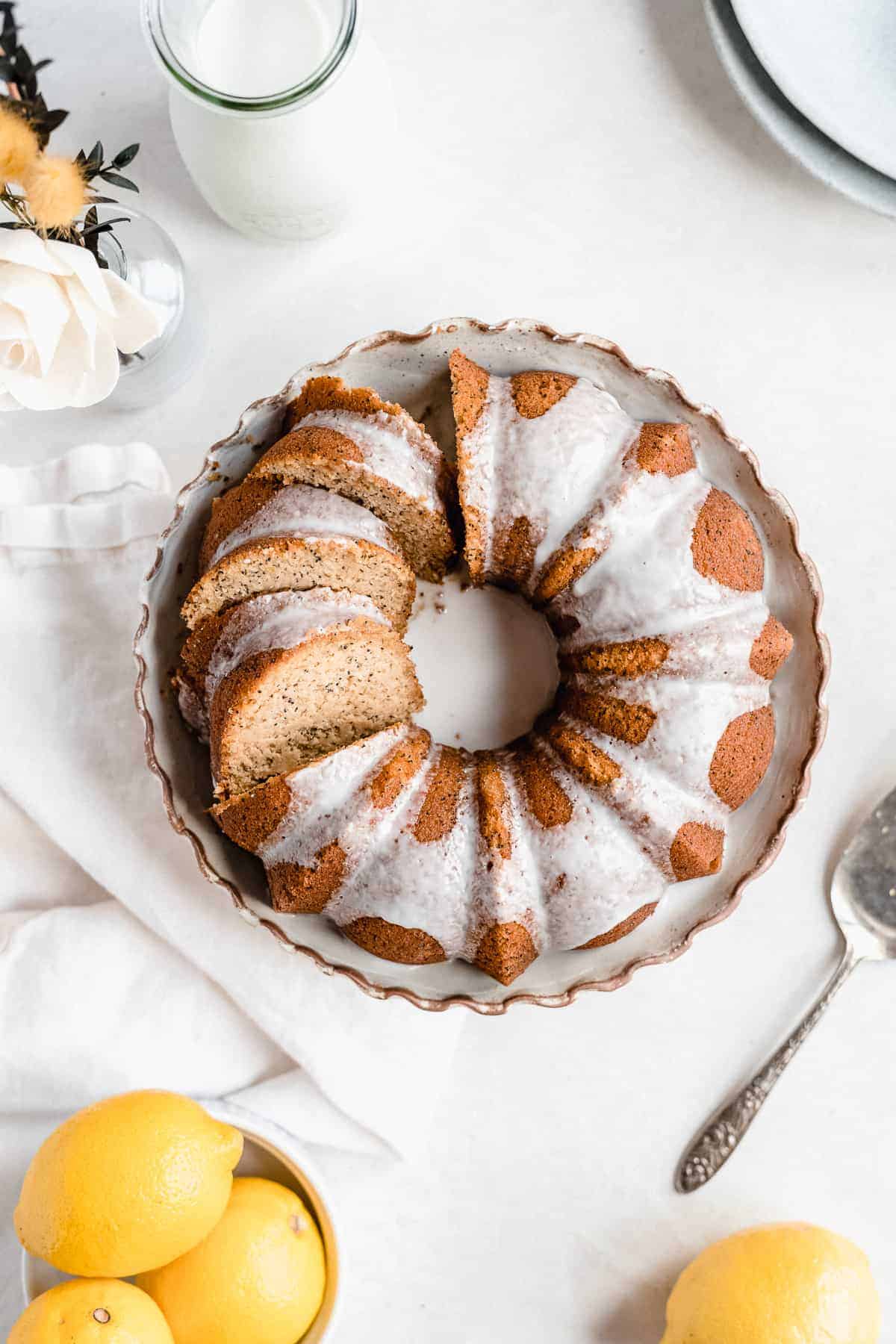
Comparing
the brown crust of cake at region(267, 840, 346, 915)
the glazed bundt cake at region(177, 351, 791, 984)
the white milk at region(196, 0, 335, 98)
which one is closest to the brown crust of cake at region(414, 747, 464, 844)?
the glazed bundt cake at region(177, 351, 791, 984)

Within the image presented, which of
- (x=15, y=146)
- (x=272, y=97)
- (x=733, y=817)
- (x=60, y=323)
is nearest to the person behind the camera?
(x=15, y=146)

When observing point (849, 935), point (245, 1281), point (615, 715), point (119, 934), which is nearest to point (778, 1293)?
point (849, 935)

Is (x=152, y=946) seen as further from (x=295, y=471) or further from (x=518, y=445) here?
(x=518, y=445)

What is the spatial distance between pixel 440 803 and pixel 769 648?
53 cm

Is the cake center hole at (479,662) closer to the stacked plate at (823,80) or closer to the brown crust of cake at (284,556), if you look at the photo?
the brown crust of cake at (284,556)

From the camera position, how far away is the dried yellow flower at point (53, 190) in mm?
1360

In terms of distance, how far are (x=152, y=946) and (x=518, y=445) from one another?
981mm

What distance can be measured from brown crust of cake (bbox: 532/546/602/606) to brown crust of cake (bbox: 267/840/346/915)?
1.58ft

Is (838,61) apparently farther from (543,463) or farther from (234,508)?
(234,508)

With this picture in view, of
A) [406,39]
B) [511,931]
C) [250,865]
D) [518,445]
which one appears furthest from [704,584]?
[406,39]

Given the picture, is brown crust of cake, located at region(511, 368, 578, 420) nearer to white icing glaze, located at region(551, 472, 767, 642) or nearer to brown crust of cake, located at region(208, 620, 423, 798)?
white icing glaze, located at region(551, 472, 767, 642)

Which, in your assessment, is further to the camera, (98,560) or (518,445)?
(98,560)

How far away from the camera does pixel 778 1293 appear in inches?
69.7

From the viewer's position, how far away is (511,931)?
1734 millimetres
